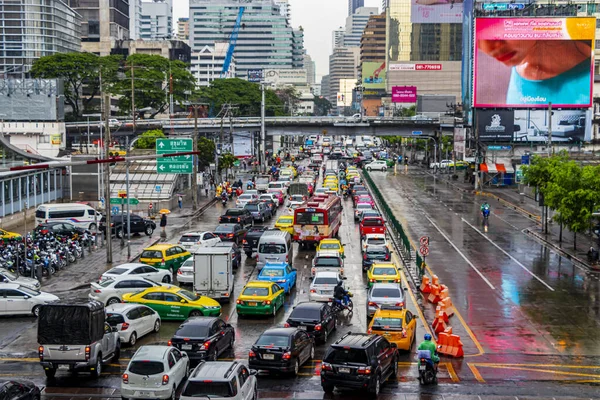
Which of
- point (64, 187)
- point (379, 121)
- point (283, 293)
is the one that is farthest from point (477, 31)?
point (283, 293)

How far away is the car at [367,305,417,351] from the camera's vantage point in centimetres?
2691

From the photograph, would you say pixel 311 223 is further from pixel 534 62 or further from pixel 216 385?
pixel 534 62

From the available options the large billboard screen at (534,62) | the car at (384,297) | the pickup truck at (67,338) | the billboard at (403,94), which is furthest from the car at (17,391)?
the billboard at (403,94)

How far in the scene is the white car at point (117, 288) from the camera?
34.5 m

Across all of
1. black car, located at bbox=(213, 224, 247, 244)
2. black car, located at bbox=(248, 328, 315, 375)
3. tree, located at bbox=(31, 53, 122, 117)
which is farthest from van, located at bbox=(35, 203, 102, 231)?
tree, located at bbox=(31, 53, 122, 117)

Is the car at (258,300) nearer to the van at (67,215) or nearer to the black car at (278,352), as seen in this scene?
the black car at (278,352)

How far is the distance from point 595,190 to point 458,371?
25.4 m

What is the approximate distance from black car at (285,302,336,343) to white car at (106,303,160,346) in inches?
188

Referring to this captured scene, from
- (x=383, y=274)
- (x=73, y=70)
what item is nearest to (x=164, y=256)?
(x=383, y=274)

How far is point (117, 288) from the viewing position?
114 ft

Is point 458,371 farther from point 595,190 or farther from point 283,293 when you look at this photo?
point 595,190

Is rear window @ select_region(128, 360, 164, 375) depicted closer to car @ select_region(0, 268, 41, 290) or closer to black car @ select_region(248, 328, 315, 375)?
black car @ select_region(248, 328, 315, 375)

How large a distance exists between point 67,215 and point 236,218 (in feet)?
36.2

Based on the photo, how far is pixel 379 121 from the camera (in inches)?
4742
